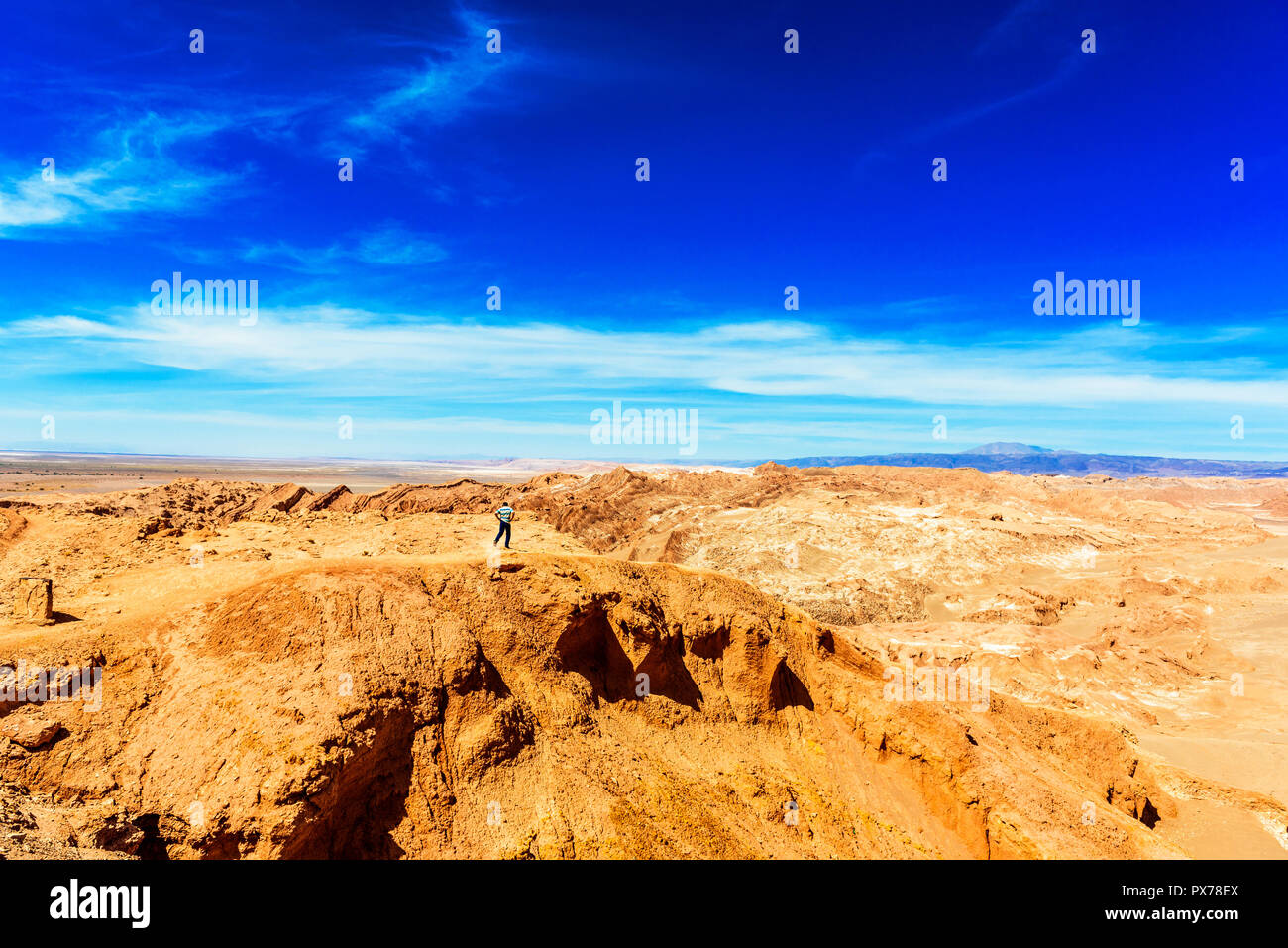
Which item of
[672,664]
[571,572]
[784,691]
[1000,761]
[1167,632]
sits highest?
[571,572]

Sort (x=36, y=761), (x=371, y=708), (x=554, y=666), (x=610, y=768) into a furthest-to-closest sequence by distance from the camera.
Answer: (x=554, y=666) → (x=610, y=768) → (x=371, y=708) → (x=36, y=761)

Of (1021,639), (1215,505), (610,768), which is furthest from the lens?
(1215,505)

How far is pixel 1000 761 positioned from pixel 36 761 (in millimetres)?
15432

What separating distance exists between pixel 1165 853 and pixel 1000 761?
2.77m

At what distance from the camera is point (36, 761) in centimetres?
707

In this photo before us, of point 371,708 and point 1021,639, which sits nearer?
point 371,708

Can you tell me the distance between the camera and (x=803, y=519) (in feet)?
136

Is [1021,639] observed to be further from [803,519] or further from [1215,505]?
[1215,505]

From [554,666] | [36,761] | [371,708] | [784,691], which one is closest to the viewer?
[36,761]

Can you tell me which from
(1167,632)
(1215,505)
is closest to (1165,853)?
(1167,632)

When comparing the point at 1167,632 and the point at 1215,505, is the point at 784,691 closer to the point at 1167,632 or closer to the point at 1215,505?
the point at 1167,632

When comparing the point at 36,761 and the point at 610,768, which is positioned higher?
the point at 36,761

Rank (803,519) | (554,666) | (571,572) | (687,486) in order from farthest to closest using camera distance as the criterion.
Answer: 1. (687,486)
2. (803,519)
3. (571,572)
4. (554,666)

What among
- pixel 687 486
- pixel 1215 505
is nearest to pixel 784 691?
pixel 687 486
